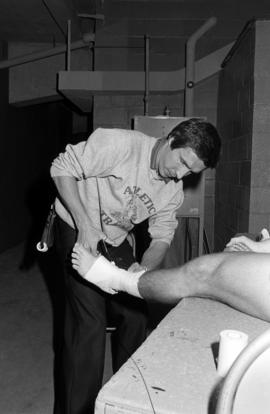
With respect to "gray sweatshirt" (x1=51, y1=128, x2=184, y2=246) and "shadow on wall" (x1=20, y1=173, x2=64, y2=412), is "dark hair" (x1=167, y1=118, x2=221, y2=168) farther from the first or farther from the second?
"shadow on wall" (x1=20, y1=173, x2=64, y2=412)

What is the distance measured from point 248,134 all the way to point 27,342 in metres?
2.09

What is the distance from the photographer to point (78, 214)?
1540 mm

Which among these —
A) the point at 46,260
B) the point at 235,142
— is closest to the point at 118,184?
the point at 235,142

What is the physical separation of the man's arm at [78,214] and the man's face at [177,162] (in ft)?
1.13

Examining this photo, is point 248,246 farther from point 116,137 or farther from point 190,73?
point 190,73

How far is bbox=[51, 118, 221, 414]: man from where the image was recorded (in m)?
→ 1.53

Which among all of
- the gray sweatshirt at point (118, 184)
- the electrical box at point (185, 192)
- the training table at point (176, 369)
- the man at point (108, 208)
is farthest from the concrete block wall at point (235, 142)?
the training table at point (176, 369)

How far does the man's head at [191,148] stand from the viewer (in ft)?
4.79

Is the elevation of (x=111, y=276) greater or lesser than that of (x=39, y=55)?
lesser

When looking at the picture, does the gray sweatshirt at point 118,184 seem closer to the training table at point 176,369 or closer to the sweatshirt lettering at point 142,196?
the sweatshirt lettering at point 142,196

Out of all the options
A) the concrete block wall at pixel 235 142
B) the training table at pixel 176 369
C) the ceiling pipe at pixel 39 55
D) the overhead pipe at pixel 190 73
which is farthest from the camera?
the ceiling pipe at pixel 39 55

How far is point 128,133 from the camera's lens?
159 centimetres

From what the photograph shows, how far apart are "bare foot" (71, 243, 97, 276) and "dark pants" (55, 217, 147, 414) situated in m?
0.18

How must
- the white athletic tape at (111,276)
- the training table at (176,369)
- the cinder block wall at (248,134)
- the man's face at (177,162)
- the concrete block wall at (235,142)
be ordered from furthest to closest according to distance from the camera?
the concrete block wall at (235,142) < the cinder block wall at (248,134) < the man's face at (177,162) < the white athletic tape at (111,276) < the training table at (176,369)
